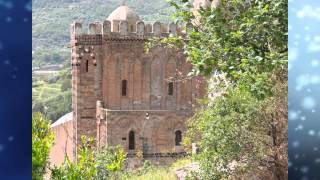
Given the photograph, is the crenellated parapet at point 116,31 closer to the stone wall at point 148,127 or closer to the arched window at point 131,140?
the stone wall at point 148,127

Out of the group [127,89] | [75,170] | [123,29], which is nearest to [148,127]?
[127,89]

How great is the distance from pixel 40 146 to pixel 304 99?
2.12 meters

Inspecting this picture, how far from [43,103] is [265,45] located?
15.4 meters

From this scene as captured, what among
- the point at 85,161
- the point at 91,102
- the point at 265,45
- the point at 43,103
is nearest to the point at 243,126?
the point at 265,45

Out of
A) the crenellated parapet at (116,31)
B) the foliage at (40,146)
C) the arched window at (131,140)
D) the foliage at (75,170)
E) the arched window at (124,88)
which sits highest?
the crenellated parapet at (116,31)

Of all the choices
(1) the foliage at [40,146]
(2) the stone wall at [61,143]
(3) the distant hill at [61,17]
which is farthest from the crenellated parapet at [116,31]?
(1) the foliage at [40,146]

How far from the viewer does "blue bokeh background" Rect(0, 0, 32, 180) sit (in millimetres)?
3934

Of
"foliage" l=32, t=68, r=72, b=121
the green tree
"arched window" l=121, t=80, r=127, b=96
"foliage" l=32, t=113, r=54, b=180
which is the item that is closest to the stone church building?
"arched window" l=121, t=80, r=127, b=96

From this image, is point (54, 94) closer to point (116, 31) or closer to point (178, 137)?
point (116, 31)

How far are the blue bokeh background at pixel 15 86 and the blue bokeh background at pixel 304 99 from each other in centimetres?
157

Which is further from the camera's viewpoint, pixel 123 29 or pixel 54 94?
pixel 54 94

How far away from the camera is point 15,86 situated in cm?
396

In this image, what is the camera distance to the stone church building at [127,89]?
2280 centimetres

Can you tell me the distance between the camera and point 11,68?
13.0 feet
